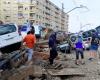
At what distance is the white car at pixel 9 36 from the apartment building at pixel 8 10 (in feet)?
344

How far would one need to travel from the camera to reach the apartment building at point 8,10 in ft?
407

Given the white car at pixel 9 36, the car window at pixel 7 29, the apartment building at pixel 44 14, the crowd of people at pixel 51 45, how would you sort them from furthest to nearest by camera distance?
the apartment building at pixel 44 14, the crowd of people at pixel 51 45, the car window at pixel 7 29, the white car at pixel 9 36

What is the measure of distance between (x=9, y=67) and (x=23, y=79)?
0.63 m

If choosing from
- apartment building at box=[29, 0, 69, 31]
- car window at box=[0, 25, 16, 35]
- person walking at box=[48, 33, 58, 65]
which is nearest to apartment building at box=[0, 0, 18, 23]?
apartment building at box=[29, 0, 69, 31]

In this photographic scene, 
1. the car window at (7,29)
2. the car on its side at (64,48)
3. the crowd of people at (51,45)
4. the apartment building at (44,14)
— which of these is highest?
the apartment building at (44,14)

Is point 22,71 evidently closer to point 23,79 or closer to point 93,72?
point 23,79

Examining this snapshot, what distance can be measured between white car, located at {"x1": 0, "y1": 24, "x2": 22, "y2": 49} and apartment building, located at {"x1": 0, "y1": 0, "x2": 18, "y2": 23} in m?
105

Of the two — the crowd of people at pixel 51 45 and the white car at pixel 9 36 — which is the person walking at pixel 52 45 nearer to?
the crowd of people at pixel 51 45

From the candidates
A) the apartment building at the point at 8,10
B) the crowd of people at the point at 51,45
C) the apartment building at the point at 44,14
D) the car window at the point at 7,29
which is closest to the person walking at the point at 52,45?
the crowd of people at the point at 51,45

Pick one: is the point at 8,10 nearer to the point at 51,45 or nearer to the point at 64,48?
the point at 64,48

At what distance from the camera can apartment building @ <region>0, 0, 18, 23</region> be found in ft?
407

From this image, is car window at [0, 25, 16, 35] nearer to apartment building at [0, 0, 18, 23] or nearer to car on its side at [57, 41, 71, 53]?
car on its side at [57, 41, 71, 53]

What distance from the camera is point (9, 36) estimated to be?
1792cm

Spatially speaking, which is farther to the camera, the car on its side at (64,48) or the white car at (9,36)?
the car on its side at (64,48)
